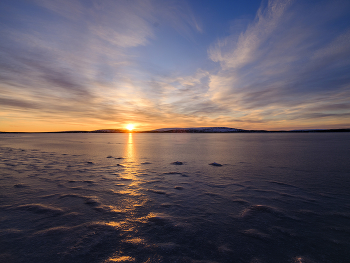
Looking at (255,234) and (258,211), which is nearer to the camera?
(255,234)

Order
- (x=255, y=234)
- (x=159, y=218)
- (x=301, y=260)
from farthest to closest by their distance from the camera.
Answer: (x=159, y=218) → (x=255, y=234) → (x=301, y=260)

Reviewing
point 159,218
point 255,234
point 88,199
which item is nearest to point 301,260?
point 255,234

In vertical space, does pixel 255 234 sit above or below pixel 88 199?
below

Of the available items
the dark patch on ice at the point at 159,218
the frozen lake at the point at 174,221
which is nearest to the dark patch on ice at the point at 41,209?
the frozen lake at the point at 174,221

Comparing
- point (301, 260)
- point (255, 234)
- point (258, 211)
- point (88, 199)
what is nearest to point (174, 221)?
point (255, 234)

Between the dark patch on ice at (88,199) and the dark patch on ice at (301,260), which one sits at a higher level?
the dark patch on ice at (88,199)

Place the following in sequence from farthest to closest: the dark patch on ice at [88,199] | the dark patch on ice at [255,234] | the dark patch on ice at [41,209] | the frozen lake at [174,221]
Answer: the dark patch on ice at [88,199], the dark patch on ice at [41,209], the dark patch on ice at [255,234], the frozen lake at [174,221]

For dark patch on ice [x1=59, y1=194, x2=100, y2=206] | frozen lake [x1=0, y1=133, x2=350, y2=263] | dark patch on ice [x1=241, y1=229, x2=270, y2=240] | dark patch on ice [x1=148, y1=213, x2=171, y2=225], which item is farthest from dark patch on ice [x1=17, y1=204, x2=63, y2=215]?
dark patch on ice [x1=241, y1=229, x2=270, y2=240]

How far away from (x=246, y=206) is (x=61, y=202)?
7.94 m

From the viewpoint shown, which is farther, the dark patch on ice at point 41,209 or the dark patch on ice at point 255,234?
the dark patch on ice at point 41,209

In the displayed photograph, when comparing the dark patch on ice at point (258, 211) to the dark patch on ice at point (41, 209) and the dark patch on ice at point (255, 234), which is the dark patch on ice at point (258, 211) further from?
the dark patch on ice at point (41, 209)

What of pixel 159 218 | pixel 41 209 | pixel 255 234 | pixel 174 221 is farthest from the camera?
pixel 41 209

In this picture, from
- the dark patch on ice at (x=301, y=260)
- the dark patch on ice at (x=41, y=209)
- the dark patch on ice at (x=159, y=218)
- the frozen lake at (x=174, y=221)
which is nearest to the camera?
the dark patch on ice at (x=301, y=260)

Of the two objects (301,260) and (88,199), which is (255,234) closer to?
(301,260)
